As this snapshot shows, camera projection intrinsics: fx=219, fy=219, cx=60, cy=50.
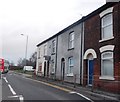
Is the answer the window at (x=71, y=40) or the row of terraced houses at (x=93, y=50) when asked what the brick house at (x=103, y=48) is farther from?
the window at (x=71, y=40)

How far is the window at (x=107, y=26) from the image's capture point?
1631 cm

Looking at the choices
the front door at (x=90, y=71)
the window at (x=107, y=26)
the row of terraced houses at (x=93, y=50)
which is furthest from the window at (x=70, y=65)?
the window at (x=107, y=26)

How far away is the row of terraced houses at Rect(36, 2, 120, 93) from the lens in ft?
50.7

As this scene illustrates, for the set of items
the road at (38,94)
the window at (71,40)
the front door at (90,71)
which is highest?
the window at (71,40)

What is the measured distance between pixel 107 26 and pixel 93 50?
245 centimetres

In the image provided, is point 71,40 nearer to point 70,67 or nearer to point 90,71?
point 70,67

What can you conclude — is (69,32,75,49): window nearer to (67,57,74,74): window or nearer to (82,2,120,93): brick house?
(67,57,74,74): window

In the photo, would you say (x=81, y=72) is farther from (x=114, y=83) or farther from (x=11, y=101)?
(x=11, y=101)

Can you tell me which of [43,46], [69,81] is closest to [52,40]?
[43,46]

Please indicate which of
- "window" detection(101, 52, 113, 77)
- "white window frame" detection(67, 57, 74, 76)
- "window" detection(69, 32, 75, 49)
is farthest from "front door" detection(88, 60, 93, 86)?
"window" detection(69, 32, 75, 49)

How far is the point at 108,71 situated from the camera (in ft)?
53.1

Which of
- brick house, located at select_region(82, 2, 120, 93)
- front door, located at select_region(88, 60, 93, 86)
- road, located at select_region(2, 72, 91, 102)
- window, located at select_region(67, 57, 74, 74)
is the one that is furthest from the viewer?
window, located at select_region(67, 57, 74, 74)

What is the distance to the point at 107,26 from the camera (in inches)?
661

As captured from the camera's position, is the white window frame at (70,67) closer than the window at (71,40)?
Yes
